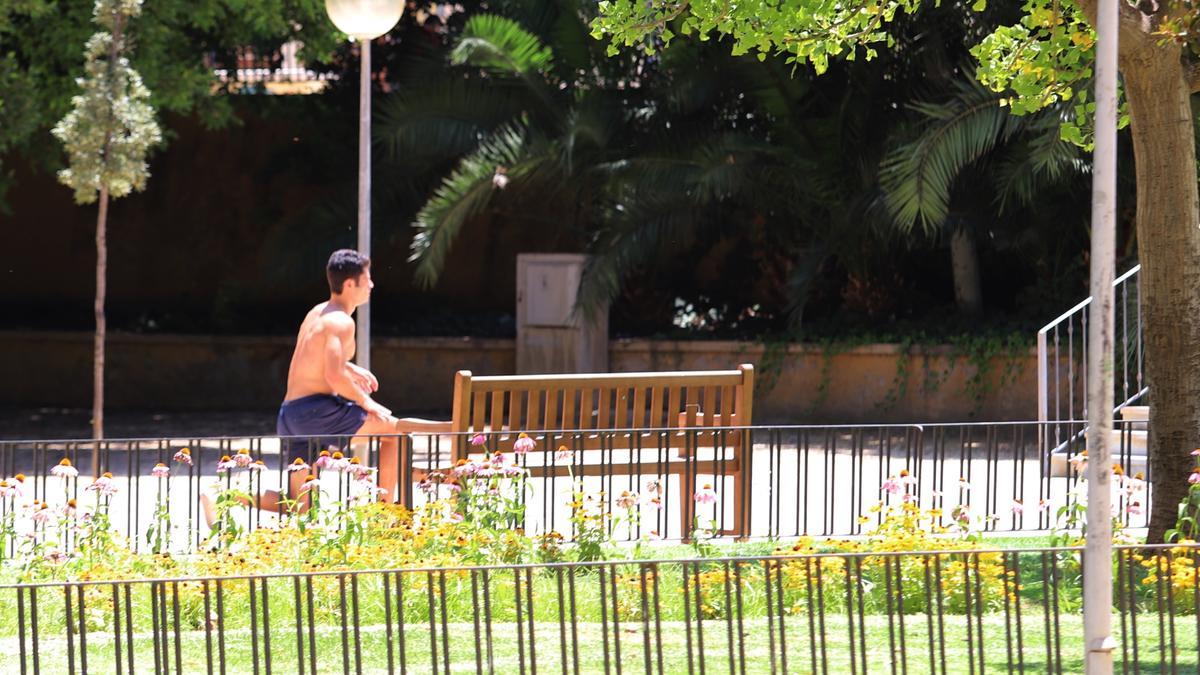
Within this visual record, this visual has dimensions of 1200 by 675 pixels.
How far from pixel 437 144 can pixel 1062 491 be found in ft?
26.1

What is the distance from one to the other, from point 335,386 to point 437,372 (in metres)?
9.25

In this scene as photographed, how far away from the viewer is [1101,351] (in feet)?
14.8

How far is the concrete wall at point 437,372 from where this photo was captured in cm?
1527

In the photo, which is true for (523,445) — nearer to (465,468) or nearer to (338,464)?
(465,468)

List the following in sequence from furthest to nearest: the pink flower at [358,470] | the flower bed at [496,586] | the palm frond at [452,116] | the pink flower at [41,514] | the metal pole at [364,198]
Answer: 1. the palm frond at [452,116]
2. the metal pole at [364,198]
3. the pink flower at [358,470]
4. the pink flower at [41,514]
5. the flower bed at [496,586]

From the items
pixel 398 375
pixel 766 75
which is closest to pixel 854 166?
pixel 766 75

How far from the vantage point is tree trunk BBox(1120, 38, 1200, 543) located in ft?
24.2

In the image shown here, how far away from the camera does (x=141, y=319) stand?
20062 millimetres

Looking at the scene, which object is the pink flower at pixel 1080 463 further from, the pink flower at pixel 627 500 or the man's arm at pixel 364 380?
the man's arm at pixel 364 380

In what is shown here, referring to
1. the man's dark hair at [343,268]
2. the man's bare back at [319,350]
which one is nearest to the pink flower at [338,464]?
the man's bare back at [319,350]

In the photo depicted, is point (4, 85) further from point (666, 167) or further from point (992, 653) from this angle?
point (992, 653)

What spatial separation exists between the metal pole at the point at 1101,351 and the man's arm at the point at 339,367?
15.3 feet

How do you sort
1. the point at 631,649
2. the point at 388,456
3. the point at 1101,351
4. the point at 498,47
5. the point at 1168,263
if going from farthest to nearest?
1. the point at 498,47
2. the point at 388,456
3. the point at 1168,263
4. the point at 631,649
5. the point at 1101,351

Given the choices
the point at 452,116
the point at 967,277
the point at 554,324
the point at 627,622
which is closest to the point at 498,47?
the point at 452,116
